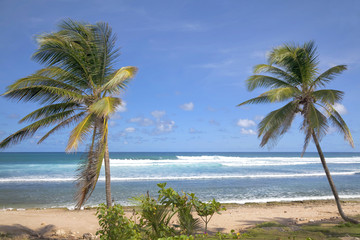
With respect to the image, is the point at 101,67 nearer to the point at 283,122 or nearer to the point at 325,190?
the point at 283,122

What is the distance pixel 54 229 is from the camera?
885 centimetres

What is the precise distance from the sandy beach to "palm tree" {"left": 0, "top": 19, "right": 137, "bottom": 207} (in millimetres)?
2879

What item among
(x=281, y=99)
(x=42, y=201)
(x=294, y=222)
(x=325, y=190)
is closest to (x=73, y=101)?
(x=281, y=99)

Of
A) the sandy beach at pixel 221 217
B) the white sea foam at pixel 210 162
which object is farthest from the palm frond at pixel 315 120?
the white sea foam at pixel 210 162

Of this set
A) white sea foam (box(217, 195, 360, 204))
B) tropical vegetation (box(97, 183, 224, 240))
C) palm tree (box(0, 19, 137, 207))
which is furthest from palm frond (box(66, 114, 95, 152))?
white sea foam (box(217, 195, 360, 204))

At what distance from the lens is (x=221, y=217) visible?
10977mm

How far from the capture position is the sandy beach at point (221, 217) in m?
8.72

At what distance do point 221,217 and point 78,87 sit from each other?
7.46 metres

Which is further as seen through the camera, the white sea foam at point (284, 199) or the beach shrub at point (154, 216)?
the white sea foam at point (284, 199)

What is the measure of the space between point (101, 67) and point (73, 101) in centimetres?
122

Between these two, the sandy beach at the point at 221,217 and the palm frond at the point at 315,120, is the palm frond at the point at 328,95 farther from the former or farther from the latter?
the sandy beach at the point at 221,217

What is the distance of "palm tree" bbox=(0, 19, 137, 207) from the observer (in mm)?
6719

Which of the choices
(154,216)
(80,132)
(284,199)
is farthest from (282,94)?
(284,199)

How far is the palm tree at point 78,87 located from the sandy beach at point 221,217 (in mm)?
2879
